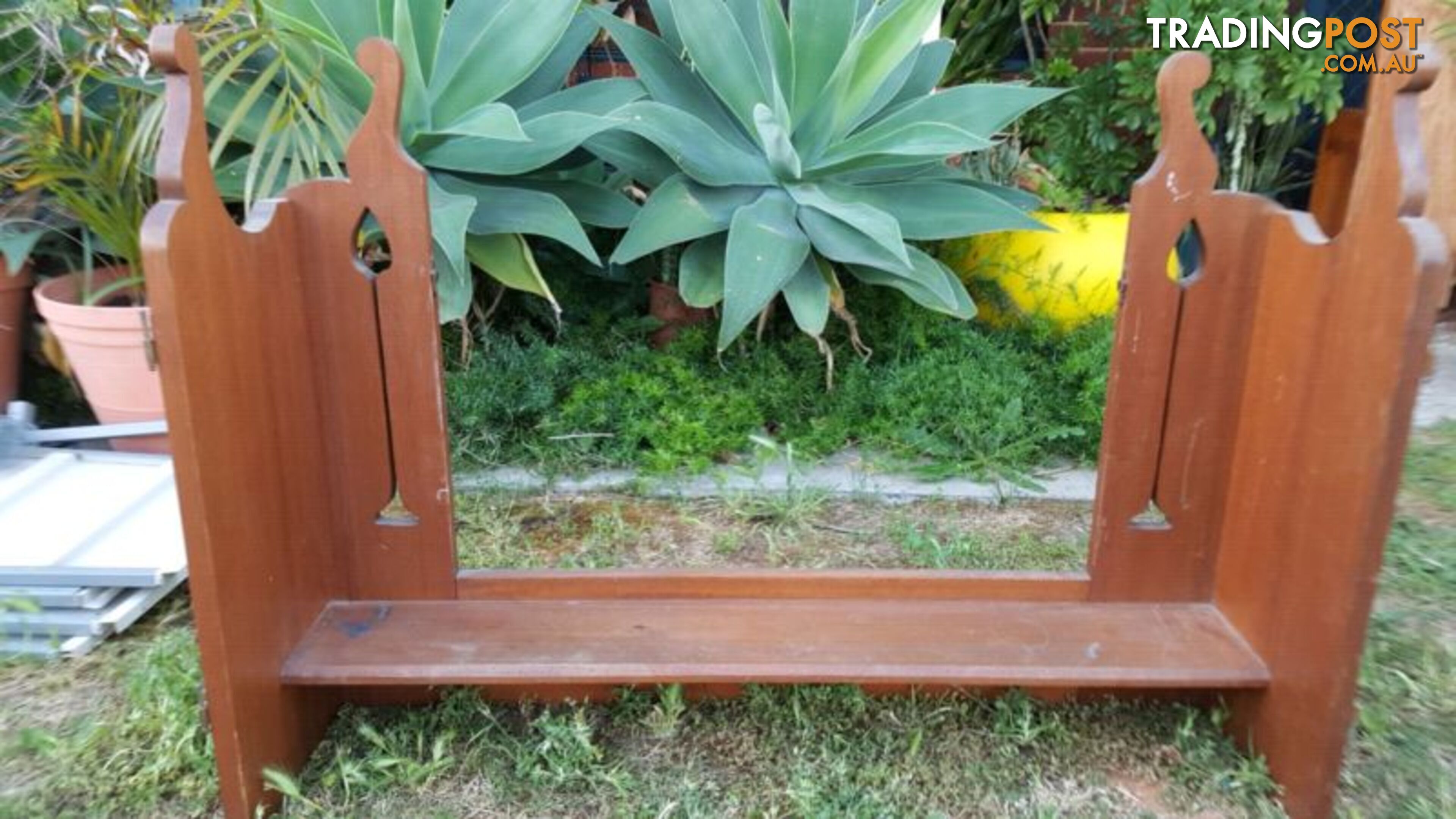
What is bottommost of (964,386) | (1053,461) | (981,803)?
(981,803)

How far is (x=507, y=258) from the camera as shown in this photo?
248 cm

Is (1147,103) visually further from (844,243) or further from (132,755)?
(132,755)

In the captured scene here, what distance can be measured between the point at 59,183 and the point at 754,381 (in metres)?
1.70

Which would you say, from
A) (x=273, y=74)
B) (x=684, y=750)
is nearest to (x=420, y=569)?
(x=684, y=750)

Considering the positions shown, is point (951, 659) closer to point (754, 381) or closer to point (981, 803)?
point (981, 803)

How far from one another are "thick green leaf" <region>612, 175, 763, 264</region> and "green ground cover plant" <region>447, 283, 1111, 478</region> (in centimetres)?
39

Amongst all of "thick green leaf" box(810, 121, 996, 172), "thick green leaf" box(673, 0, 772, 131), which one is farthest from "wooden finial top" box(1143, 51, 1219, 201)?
"thick green leaf" box(673, 0, 772, 131)

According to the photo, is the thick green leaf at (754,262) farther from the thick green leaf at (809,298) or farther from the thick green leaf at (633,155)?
the thick green leaf at (633,155)

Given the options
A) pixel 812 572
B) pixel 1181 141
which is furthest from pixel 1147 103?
pixel 812 572

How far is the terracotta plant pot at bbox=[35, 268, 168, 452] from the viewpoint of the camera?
237 cm

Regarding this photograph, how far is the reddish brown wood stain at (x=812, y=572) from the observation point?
1.25 meters

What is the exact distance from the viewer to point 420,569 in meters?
1.65

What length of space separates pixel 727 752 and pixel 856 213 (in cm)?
127

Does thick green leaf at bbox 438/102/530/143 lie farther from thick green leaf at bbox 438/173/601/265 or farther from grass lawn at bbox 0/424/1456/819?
grass lawn at bbox 0/424/1456/819
